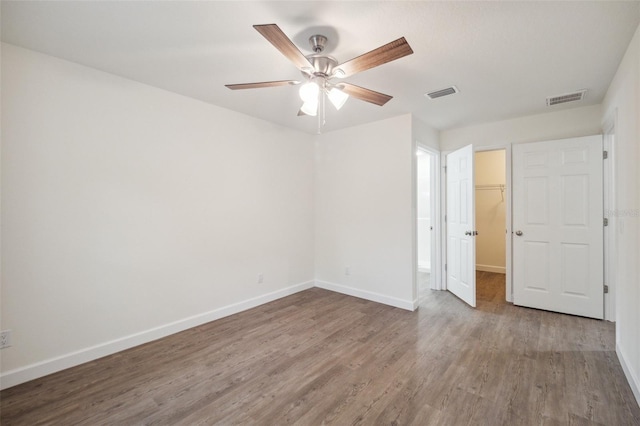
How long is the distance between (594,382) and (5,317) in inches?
172

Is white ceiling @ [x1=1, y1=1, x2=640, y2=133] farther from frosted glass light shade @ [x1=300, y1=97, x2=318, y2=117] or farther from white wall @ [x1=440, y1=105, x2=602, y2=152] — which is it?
white wall @ [x1=440, y1=105, x2=602, y2=152]

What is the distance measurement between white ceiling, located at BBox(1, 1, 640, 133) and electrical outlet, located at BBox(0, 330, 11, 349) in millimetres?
2115

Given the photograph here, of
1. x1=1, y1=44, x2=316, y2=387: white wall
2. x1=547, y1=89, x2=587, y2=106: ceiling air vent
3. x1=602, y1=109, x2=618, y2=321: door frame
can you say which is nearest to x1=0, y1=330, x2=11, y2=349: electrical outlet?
x1=1, y1=44, x2=316, y2=387: white wall

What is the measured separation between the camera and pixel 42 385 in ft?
6.80

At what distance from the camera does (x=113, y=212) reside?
8.28ft

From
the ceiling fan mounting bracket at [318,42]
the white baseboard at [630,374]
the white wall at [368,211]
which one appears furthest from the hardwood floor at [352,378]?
the ceiling fan mounting bracket at [318,42]

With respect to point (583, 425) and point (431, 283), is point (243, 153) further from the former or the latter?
point (583, 425)

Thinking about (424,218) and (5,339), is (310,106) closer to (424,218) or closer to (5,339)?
(5,339)

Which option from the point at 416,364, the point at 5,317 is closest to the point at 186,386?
the point at 5,317

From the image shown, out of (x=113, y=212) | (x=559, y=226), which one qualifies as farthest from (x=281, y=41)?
(x=559, y=226)

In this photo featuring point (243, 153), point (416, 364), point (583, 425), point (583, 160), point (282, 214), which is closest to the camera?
point (583, 425)

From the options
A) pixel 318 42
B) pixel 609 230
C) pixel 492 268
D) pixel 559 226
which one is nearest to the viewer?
pixel 318 42

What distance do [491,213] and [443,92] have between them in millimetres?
3667

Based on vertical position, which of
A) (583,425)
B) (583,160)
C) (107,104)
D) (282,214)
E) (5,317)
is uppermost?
(107,104)
